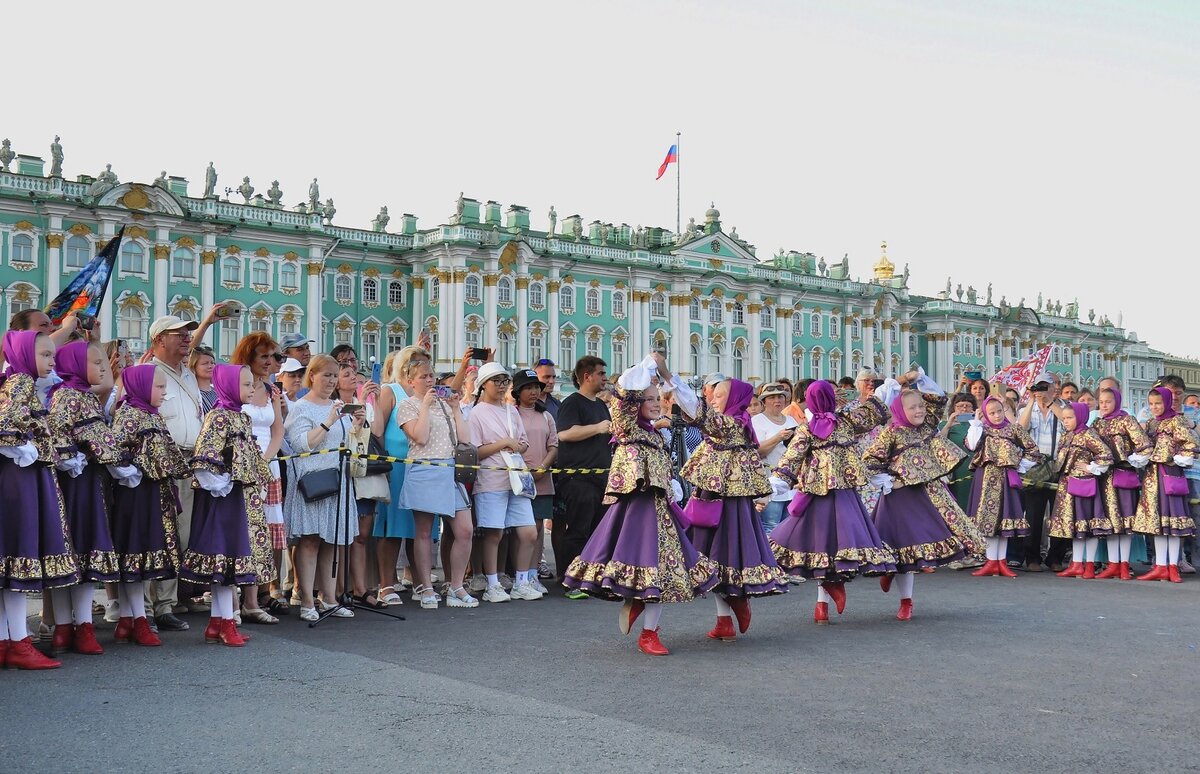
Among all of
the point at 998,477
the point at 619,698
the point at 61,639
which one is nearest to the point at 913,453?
the point at 998,477

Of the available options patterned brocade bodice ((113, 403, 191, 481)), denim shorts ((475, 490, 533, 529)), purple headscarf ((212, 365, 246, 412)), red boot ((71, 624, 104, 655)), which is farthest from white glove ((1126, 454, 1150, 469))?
red boot ((71, 624, 104, 655))

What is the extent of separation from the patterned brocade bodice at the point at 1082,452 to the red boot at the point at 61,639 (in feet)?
30.4

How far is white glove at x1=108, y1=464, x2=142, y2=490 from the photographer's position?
6.47 meters

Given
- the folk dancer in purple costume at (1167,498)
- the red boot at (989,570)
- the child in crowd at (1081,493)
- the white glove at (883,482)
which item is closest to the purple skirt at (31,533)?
the white glove at (883,482)

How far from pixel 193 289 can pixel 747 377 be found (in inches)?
1179

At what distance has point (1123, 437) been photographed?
36.2 feet

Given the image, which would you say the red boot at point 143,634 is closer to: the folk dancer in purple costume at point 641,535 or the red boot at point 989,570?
the folk dancer in purple costume at point 641,535

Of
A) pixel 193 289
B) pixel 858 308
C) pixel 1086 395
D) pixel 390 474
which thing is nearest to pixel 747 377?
pixel 858 308

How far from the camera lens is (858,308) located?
220 feet

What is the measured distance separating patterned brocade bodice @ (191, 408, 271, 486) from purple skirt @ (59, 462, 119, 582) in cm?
56

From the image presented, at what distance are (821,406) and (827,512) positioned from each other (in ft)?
2.58

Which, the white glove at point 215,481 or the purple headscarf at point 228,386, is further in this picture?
the purple headscarf at point 228,386

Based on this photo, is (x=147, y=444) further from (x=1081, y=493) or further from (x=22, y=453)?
(x=1081, y=493)

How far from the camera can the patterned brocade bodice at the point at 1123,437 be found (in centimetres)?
1088
